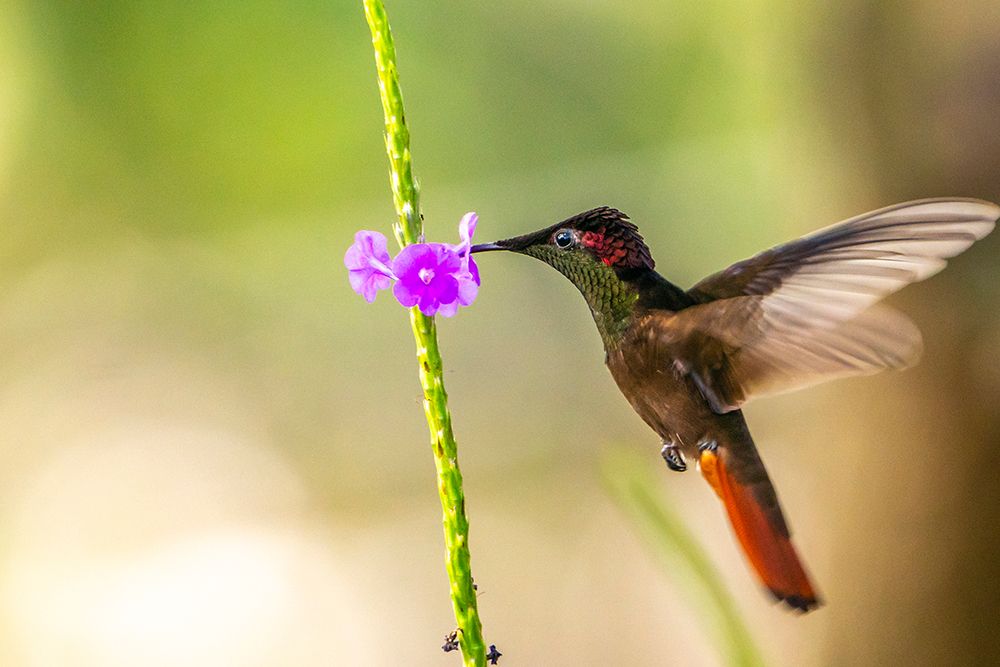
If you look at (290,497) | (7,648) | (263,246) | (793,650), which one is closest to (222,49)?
(263,246)

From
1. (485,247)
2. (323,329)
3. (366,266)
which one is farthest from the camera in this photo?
(323,329)

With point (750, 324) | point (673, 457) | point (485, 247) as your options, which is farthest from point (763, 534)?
point (485, 247)

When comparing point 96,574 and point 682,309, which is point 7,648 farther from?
point 682,309

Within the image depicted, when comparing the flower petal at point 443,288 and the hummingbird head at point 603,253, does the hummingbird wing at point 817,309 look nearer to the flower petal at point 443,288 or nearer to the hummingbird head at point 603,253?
the hummingbird head at point 603,253

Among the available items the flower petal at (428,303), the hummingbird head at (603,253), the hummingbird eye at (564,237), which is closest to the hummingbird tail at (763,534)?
the hummingbird head at (603,253)

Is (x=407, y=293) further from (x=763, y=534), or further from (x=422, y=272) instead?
(x=763, y=534)

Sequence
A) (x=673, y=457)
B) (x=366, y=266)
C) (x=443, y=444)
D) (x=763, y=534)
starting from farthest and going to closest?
(x=673, y=457) < (x=763, y=534) < (x=366, y=266) < (x=443, y=444)
